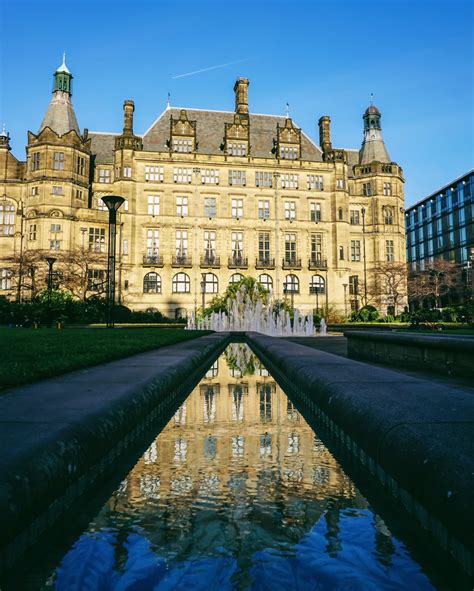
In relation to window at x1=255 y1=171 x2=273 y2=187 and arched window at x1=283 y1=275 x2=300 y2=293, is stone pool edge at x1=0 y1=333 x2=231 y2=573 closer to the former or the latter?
arched window at x1=283 y1=275 x2=300 y2=293

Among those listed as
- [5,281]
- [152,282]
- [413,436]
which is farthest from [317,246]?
[413,436]

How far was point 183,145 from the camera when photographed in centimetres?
4650

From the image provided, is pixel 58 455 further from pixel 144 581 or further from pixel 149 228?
pixel 149 228

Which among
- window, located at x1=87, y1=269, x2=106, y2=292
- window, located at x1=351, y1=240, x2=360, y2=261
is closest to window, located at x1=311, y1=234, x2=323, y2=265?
window, located at x1=351, y1=240, x2=360, y2=261

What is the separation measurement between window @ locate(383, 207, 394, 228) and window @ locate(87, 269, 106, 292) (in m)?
33.9

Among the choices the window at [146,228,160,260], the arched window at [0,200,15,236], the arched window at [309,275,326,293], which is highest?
the arched window at [0,200,15,236]

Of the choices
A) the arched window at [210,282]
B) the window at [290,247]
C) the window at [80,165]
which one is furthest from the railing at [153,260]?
the window at [290,247]

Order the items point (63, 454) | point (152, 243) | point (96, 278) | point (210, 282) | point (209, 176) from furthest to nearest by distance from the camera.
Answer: point (209, 176)
point (210, 282)
point (152, 243)
point (96, 278)
point (63, 454)

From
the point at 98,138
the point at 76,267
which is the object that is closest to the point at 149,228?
the point at 76,267

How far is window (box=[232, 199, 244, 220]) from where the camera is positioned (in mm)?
47219

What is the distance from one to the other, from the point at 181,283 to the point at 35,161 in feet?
61.7

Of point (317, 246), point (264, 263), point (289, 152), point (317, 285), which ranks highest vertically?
point (289, 152)

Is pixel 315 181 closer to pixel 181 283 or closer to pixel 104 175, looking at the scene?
pixel 181 283

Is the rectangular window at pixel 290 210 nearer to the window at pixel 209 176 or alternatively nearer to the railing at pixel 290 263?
the railing at pixel 290 263
